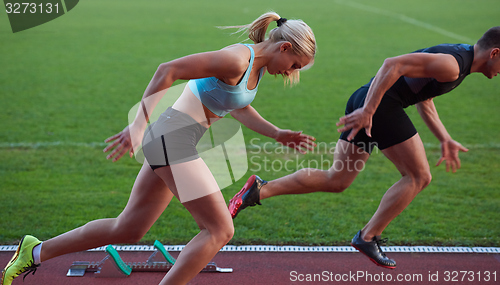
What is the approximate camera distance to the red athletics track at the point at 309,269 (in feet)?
13.2

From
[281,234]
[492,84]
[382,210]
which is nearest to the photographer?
[382,210]

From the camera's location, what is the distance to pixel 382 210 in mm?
4094

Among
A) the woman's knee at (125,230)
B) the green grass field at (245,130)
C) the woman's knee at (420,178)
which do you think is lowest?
the green grass field at (245,130)

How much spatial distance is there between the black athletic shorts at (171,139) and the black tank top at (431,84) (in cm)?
172

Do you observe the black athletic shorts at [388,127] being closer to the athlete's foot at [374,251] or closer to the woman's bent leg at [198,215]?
the athlete's foot at [374,251]

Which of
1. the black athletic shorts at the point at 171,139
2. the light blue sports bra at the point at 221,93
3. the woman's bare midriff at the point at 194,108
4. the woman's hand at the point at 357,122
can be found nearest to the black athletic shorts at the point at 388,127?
the woman's hand at the point at 357,122

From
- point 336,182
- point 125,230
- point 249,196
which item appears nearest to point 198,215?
point 125,230

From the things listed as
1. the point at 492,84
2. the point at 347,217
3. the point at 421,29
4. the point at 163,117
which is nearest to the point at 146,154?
the point at 163,117

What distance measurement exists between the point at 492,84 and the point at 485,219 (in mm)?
8053

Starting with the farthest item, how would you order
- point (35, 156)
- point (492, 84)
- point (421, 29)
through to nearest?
1. point (421, 29)
2. point (492, 84)
3. point (35, 156)

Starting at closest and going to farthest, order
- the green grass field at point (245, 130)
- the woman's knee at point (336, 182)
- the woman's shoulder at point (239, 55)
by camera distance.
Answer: the woman's shoulder at point (239, 55) < the woman's knee at point (336, 182) < the green grass field at point (245, 130)

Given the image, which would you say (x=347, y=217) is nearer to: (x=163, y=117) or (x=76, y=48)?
(x=163, y=117)

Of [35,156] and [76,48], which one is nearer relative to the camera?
[35,156]

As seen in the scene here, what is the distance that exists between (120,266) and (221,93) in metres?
1.73
